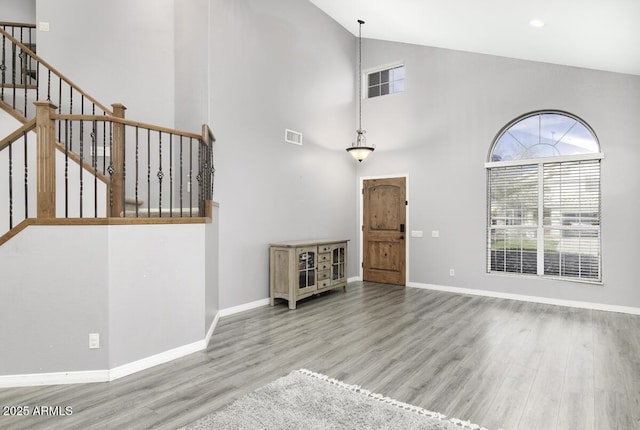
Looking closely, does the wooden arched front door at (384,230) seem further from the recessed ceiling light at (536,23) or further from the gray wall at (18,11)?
the gray wall at (18,11)

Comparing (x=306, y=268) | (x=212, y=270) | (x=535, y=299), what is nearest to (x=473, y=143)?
(x=535, y=299)

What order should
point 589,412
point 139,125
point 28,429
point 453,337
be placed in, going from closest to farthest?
point 28,429, point 589,412, point 139,125, point 453,337

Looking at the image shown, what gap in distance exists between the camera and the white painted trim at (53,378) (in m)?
2.81

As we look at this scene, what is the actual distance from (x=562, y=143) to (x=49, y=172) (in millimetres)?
6585

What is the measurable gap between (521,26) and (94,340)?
5578 mm

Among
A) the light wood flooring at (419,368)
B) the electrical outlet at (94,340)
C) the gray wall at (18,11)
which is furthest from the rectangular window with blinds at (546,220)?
the gray wall at (18,11)

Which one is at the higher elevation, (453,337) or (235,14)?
(235,14)

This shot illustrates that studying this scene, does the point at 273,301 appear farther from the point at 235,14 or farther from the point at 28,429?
the point at 235,14

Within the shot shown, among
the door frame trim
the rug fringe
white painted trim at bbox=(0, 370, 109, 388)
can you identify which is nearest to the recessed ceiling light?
the door frame trim

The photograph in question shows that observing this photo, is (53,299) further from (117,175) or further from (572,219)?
(572,219)

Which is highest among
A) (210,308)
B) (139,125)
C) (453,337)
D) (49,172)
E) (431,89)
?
(431,89)

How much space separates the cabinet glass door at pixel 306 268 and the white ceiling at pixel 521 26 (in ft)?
12.5

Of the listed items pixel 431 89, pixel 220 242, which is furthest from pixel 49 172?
pixel 431 89

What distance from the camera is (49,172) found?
290 cm
